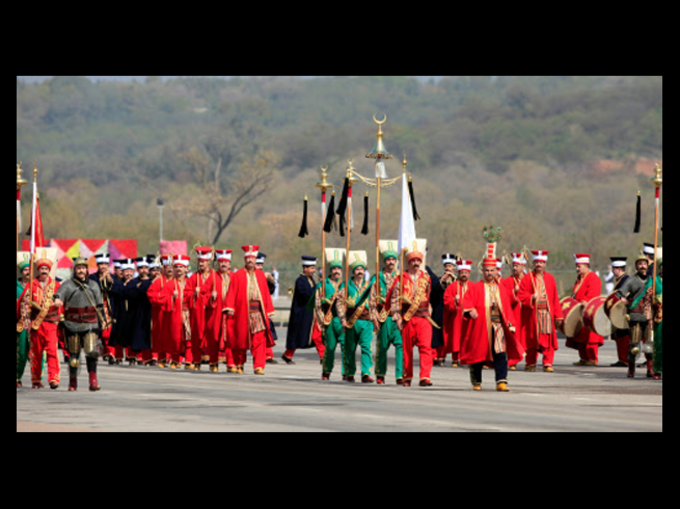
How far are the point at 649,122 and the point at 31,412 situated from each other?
122 metres

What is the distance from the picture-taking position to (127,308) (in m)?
27.7

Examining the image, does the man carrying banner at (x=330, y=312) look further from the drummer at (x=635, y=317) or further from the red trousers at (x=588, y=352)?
the red trousers at (x=588, y=352)

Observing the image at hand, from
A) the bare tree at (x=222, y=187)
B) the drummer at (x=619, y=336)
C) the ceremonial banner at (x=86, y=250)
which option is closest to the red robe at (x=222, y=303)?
the drummer at (x=619, y=336)

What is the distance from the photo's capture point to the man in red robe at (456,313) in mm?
23062

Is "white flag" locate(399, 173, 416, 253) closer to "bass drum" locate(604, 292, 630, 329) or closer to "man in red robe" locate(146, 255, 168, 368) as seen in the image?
"bass drum" locate(604, 292, 630, 329)

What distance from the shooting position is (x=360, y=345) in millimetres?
21609

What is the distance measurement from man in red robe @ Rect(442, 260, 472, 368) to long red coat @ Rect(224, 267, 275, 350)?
9.35 ft

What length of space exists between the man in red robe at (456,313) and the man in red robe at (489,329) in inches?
96.3

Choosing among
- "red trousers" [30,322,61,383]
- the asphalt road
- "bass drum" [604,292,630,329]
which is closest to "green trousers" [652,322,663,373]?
the asphalt road


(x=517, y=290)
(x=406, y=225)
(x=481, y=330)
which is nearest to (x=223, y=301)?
(x=406, y=225)

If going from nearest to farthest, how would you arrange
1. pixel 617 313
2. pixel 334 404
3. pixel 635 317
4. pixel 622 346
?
pixel 334 404
pixel 635 317
pixel 617 313
pixel 622 346

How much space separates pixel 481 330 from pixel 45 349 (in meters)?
5.74

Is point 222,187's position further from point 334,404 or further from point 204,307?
point 334,404

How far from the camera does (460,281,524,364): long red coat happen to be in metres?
19.6
